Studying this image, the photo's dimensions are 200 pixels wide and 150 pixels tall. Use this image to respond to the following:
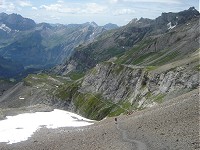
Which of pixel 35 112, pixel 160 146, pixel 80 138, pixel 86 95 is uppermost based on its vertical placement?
pixel 160 146

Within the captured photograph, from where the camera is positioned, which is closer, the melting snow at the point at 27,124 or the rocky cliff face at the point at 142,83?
the melting snow at the point at 27,124

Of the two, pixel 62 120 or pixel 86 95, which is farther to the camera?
pixel 86 95

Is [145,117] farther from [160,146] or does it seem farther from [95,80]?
[95,80]

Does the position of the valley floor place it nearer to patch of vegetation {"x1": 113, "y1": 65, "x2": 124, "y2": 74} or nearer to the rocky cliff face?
the rocky cliff face

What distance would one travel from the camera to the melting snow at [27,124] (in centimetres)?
6131

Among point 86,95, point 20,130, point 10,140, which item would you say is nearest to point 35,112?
point 20,130

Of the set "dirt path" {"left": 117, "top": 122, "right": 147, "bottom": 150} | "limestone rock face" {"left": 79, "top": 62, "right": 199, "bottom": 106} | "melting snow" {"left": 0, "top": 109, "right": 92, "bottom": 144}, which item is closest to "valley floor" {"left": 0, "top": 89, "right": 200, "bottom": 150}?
"dirt path" {"left": 117, "top": 122, "right": 147, "bottom": 150}

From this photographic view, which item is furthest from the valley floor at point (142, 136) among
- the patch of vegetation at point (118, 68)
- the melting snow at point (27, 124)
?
the patch of vegetation at point (118, 68)

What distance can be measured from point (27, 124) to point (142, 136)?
1465 inches

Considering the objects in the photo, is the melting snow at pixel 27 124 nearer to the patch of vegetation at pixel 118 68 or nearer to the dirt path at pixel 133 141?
the dirt path at pixel 133 141

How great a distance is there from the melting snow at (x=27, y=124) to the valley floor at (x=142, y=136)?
4274 millimetres

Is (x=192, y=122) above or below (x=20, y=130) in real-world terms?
above

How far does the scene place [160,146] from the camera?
128ft

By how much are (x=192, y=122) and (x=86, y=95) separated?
147 meters
